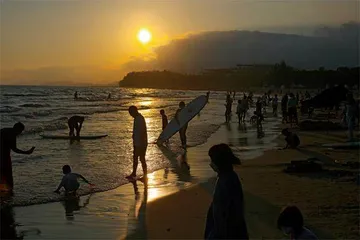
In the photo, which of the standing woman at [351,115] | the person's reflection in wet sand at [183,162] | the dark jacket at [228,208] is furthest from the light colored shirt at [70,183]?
the standing woman at [351,115]

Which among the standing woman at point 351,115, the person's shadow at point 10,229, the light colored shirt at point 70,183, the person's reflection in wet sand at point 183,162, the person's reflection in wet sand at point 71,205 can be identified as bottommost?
the person's reflection in wet sand at point 183,162

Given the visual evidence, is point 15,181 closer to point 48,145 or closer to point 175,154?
point 175,154

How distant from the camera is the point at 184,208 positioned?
8281mm

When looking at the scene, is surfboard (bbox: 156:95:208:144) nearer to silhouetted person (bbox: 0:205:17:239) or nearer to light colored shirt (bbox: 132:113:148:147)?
light colored shirt (bbox: 132:113:148:147)

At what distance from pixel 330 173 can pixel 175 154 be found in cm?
608

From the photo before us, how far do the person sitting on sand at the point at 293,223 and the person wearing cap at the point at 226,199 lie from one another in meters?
0.34

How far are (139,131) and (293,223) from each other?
7.19m

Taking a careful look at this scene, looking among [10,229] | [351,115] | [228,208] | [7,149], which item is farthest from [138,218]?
[351,115]

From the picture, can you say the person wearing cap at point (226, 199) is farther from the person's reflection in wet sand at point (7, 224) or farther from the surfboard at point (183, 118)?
the surfboard at point (183, 118)

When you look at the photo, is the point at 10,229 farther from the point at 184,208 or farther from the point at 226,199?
the point at 226,199

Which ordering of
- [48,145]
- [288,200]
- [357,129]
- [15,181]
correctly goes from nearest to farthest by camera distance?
1. [288,200]
2. [15,181]
3. [48,145]
4. [357,129]

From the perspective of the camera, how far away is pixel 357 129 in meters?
21.0

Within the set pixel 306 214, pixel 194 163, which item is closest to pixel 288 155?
pixel 194 163

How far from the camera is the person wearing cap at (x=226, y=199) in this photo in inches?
162
